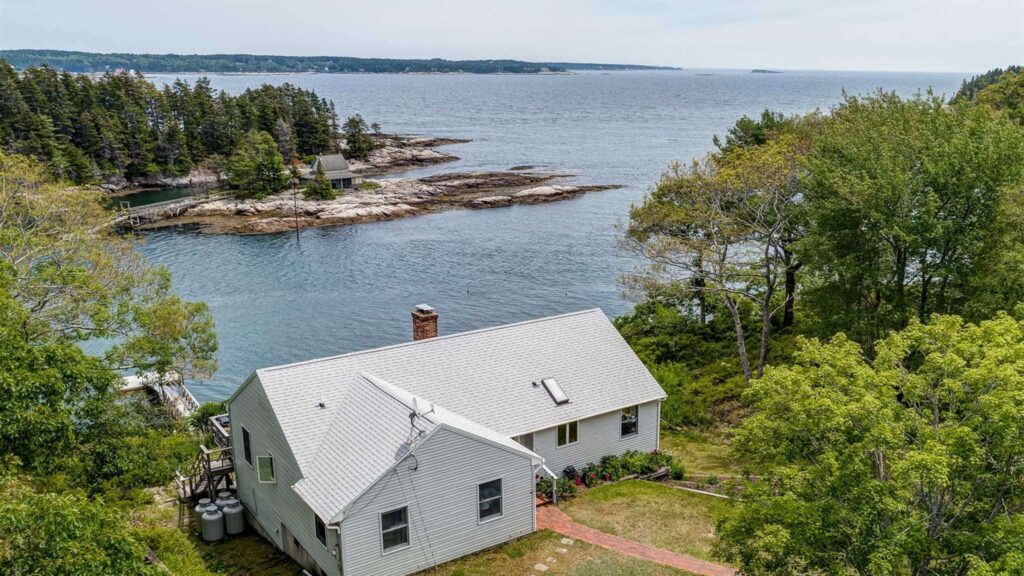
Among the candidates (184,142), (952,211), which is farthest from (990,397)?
(184,142)

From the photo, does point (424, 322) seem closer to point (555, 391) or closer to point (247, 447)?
point (555, 391)

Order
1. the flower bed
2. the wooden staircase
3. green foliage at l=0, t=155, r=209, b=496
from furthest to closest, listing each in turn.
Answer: the wooden staircase < the flower bed < green foliage at l=0, t=155, r=209, b=496

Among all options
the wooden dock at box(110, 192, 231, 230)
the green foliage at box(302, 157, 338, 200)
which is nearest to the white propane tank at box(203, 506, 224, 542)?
the wooden dock at box(110, 192, 231, 230)

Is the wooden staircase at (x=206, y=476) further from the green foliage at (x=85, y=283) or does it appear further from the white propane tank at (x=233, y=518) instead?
the green foliage at (x=85, y=283)

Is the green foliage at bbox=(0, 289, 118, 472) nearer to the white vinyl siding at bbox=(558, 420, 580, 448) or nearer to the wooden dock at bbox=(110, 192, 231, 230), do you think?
the white vinyl siding at bbox=(558, 420, 580, 448)

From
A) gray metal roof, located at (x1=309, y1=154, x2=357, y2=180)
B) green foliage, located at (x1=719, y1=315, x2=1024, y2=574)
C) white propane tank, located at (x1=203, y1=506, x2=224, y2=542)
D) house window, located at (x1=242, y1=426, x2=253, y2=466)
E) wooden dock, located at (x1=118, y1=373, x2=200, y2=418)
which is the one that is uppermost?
green foliage, located at (x1=719, y1=315, x2=1024, y2=574)

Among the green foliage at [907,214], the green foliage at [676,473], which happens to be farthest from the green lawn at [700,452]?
the green foliage at [907,214]

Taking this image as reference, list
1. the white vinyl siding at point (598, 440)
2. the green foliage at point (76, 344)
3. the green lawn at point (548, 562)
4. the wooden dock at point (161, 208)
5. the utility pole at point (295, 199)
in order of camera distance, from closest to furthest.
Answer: the green foliage at point (76, 344) < the green lawn at point (548, 562) < the white vinyl siding at point (598, 440) < the wooden dock at point (161, 208) < the utility pole at point (295, 199)
